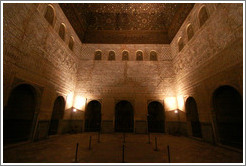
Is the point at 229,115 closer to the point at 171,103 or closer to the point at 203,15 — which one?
the point at 171,103

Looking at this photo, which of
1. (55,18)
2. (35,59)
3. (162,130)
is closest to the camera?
(35,59)

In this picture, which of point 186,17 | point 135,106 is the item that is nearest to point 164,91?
point 135,106

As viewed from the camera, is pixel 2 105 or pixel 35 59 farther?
pixel 35 59

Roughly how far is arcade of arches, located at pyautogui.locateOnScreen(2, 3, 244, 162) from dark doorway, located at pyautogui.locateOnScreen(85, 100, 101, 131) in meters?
0.07

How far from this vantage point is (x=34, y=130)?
18.0 feet

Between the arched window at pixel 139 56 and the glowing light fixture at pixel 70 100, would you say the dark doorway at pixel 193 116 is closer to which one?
the arched window at pixel 139 56

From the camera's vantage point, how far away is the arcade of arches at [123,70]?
15.3 ft

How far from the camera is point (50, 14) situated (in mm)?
6699

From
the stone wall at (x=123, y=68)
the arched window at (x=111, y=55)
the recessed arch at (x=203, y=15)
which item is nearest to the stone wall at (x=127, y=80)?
the stone wall at (x=123, y=68)

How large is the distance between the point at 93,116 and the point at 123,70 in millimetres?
4434

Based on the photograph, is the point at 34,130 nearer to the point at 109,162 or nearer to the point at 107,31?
the point at 109,162

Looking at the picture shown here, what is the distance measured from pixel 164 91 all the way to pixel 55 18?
902cm

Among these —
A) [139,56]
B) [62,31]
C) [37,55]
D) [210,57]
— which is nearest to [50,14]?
[62,31]

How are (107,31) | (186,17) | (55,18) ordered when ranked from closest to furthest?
(55,18), (186,17), (107,31)
